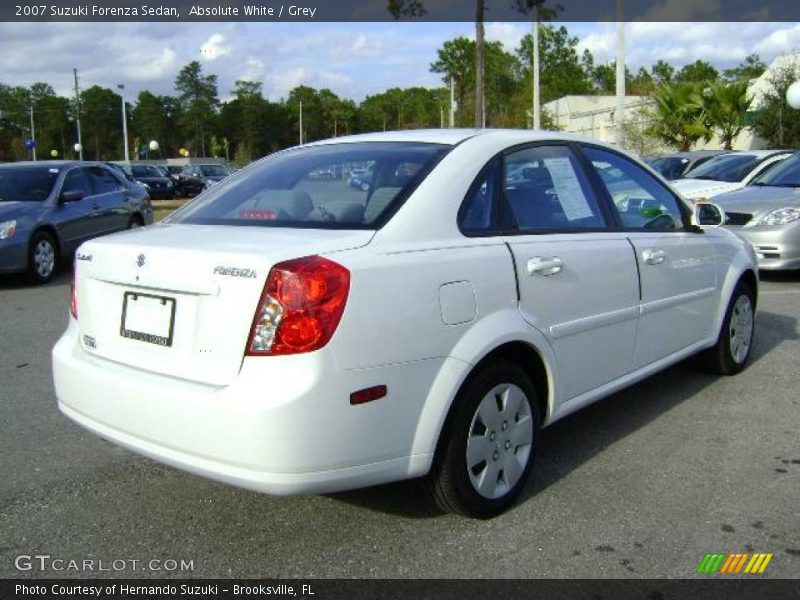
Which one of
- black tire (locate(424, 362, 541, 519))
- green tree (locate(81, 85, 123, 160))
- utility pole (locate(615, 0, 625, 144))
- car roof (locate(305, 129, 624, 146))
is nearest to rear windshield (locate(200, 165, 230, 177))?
utility pole (locate(615, 0, 625, 144))

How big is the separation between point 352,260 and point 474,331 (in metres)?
0.60

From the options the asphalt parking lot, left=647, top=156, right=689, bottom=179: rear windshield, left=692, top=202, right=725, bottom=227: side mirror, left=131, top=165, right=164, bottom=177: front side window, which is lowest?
the asphalt parking lot

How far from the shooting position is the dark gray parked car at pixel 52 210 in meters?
9.59

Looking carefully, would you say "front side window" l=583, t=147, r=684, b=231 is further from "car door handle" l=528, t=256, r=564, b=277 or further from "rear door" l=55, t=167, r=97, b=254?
"rear door" l=55, t=167, r=97, b=254

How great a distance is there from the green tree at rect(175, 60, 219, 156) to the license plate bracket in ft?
296

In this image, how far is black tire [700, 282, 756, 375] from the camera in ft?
17.3

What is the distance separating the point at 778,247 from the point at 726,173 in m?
4.39

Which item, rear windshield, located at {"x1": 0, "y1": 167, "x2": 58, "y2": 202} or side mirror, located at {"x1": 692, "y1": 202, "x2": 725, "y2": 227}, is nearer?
side mirror, located at {"x1": 692, "y1": 202, "x2": 725, "y2": 227}

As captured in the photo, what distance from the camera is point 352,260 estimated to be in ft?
9.23

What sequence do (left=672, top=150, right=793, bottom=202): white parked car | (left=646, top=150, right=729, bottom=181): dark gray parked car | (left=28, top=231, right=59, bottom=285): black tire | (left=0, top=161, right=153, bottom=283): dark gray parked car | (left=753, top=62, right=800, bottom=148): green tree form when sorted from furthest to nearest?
(left=753, top=62, right=800, bottom=148): green tree < (left=646, top=150, right=729, bottom=181): dark gray parked car < (left=672, top=150, right=793, bottom=202): white parked car < (left=28, top=231, right=59, bottom=285): black tire < (left=0, top=161, right=153, bottom=283): dark gray parked car

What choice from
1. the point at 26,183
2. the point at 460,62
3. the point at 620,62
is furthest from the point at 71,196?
the point at 460,62

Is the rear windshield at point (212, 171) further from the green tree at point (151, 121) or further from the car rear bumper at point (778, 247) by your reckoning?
the green tree at point (151, 121)
